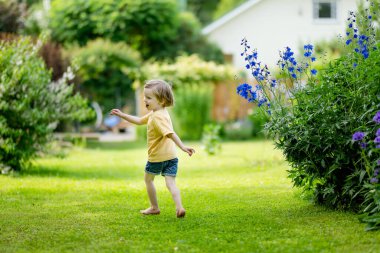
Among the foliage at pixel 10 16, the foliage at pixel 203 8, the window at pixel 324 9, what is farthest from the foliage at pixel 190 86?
the foliage at pixel 203 8

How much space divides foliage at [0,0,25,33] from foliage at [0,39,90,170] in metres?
7.72

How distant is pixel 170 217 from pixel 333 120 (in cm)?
186

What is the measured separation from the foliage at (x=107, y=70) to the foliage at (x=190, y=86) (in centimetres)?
158

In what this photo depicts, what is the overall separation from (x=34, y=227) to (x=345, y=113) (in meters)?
3.12

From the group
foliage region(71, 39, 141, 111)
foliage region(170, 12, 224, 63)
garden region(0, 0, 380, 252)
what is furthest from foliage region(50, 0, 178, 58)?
garden region(0, 0, 380, 252)

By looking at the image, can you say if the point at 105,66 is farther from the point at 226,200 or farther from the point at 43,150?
the point at 226,200

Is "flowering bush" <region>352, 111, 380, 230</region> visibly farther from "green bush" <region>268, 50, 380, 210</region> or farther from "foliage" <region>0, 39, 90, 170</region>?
"foliage" <region>0, 39, 90, 170</region>

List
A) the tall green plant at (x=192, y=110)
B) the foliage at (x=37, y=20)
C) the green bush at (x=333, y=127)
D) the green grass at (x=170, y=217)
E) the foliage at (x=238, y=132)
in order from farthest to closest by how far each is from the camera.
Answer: the foliage at (x=37, y=20)
the foliage at (x=238, y=132)
the tall green plant at (x=192, y=110)
the green bush at (x=333, y=127)
the green grass at (x=170, y=217)

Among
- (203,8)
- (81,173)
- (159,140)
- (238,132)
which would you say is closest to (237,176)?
(81,173)

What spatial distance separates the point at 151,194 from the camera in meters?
6.76

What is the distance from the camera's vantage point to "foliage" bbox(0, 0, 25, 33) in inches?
714

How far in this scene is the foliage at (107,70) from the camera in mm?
23078

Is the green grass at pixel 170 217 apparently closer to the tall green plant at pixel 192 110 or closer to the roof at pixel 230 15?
the tall green plant at pixel 192 110

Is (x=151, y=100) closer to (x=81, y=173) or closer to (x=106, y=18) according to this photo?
(x=81, y=173)
